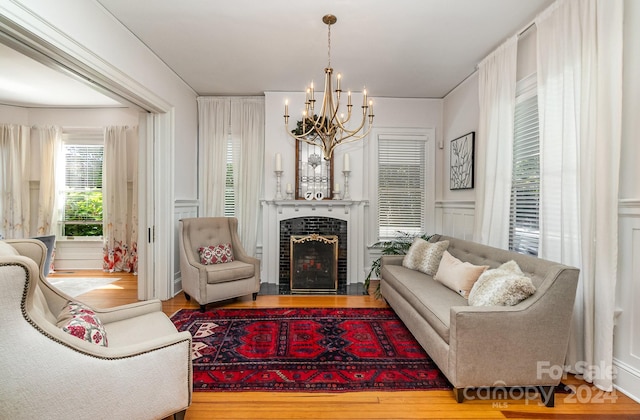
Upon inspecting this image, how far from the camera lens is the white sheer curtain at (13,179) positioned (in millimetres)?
4797

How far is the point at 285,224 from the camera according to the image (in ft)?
14.3

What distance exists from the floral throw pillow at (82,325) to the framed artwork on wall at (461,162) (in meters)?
3.87

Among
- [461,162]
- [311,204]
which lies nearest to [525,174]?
[461,162]

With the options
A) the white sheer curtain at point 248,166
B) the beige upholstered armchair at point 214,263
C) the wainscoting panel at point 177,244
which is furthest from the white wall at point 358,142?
the wainscoting panel at point 177,244

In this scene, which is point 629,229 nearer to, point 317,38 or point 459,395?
point 459,395

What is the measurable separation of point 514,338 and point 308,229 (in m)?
2.91

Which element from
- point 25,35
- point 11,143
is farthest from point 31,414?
point 11,143

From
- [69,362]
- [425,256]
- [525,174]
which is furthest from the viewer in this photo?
[425,256]

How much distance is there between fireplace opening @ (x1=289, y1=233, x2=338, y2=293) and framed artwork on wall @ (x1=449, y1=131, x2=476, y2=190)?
6.05 ft

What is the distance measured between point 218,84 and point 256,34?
1523mm

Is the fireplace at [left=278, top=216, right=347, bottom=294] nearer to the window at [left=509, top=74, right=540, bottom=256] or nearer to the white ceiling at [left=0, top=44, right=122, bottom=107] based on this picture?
the window at [left=509, top=74, right=540, bottom=256]

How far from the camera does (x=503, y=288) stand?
1.95m

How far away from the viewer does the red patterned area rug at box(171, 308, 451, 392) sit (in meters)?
2.05

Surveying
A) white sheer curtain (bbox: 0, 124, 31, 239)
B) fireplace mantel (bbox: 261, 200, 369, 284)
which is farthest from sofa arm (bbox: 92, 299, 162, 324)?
Result: white sheer curtain (bbox: 0, 124, 31, 239)
